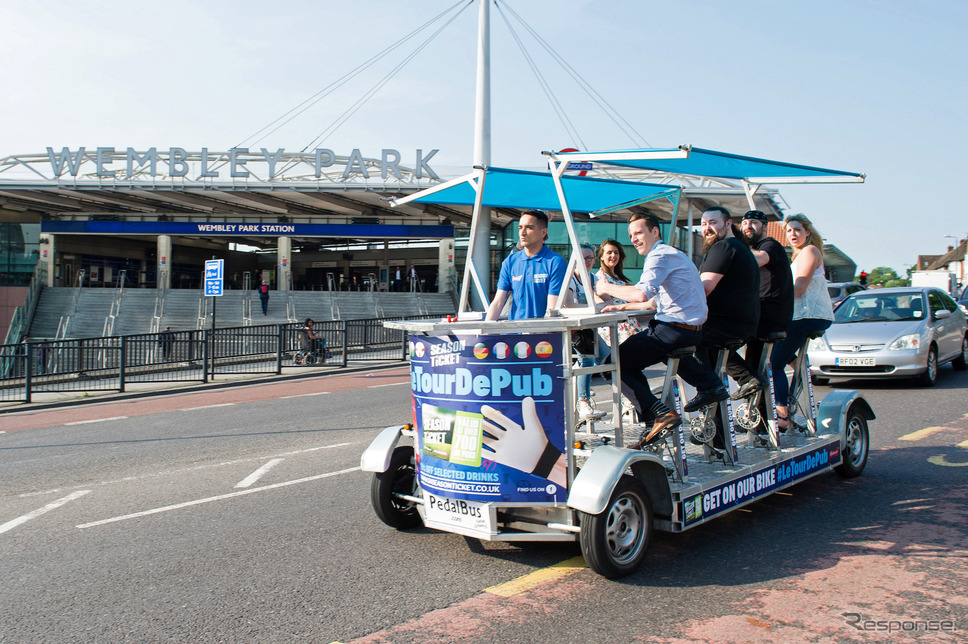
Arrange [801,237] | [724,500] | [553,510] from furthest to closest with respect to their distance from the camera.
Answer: [801,237] → [724,500] → [553,510]

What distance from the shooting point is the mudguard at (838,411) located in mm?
6016

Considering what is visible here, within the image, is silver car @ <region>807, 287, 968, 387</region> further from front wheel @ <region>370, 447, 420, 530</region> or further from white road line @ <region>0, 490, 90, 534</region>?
white road line @ <region>0, 490, 90, 534</region>

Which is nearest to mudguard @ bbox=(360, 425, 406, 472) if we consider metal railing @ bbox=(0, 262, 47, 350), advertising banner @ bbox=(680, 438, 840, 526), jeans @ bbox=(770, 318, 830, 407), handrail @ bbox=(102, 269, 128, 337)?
advertising banner @ bbox=(680, 438, 840, 526)

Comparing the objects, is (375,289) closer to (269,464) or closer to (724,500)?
(269,464)

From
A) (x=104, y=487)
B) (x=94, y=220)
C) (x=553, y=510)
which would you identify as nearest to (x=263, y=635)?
(x=553, y=510)

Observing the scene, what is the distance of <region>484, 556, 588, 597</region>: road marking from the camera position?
13.0 feet

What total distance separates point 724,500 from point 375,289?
4468cm

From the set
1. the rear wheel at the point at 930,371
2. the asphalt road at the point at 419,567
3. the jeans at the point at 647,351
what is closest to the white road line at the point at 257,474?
the asphalt road at the point at 419,567

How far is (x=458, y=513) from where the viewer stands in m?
4.30

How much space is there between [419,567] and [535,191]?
3.28 meters

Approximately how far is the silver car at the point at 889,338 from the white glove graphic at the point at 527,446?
7.78 m

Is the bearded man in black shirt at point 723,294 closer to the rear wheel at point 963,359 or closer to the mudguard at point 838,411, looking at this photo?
the mudguard at point 838,411


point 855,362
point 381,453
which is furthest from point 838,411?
point 855,362

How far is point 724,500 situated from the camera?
4.63 metres
